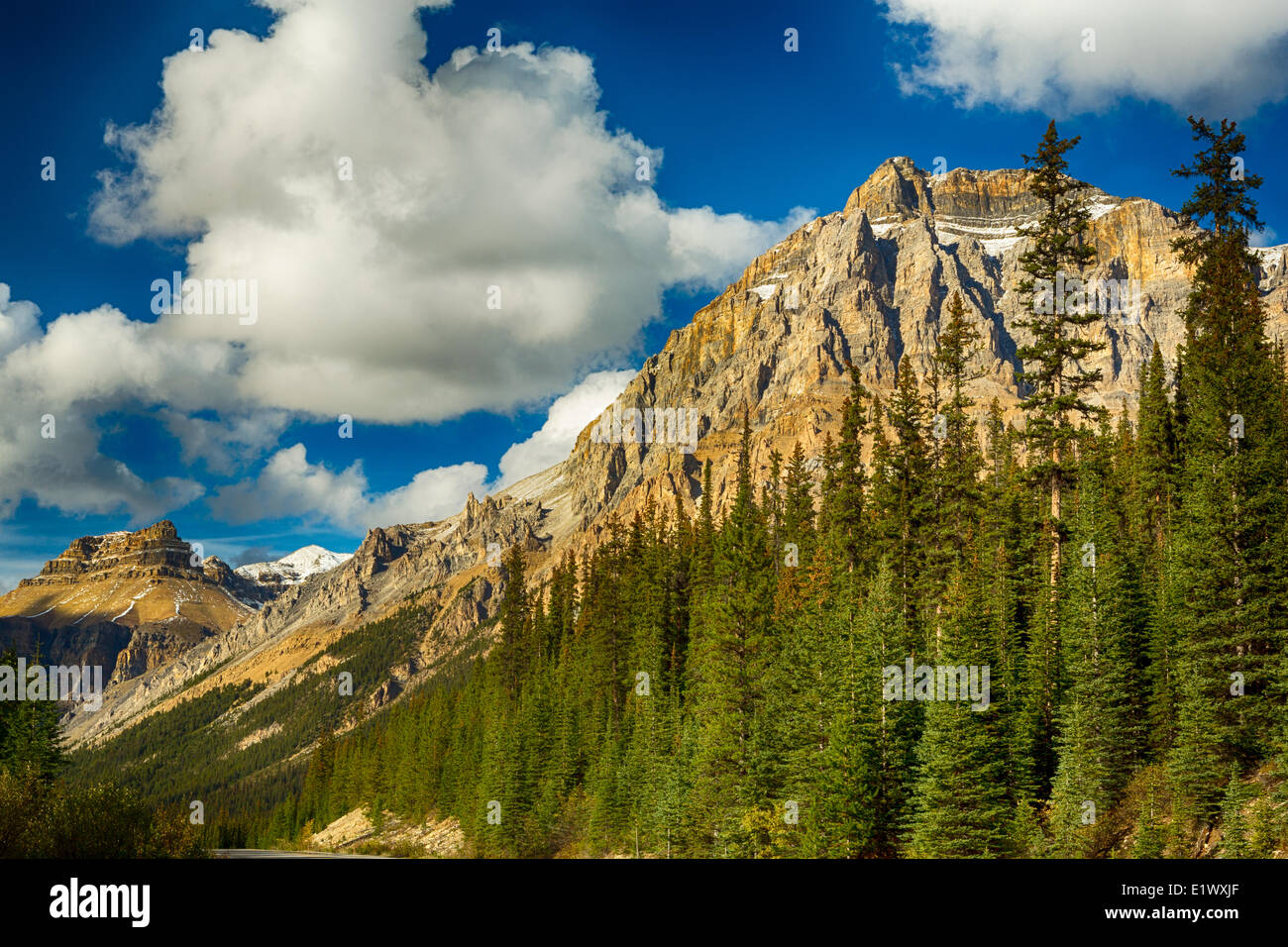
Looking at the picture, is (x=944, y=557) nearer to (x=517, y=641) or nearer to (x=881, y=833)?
(x=881, y=833)

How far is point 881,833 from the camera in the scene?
1513 inches

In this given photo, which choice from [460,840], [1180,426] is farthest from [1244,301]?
[460,840]

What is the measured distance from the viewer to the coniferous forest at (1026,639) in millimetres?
34469

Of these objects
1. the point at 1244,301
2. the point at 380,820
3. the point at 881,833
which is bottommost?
the point at 380,820

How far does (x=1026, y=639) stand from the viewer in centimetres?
4788

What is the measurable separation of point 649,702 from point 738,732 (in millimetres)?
18197

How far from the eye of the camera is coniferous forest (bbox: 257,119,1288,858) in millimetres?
34469
